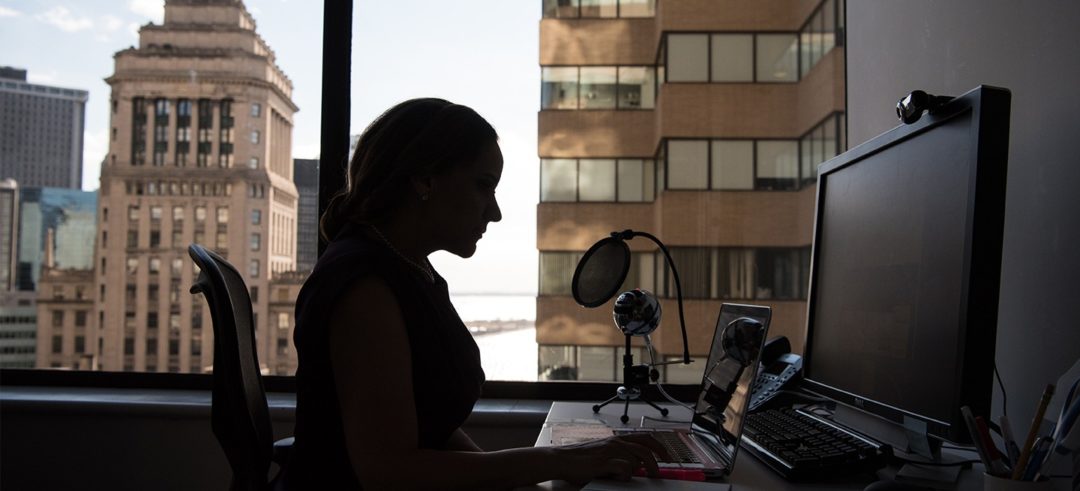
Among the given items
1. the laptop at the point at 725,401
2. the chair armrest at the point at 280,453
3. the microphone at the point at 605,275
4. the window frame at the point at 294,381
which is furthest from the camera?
the window frame at the point at 294,381

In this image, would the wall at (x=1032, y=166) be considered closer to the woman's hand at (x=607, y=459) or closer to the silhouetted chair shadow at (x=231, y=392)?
the woman's hand at (x=607, y=459)

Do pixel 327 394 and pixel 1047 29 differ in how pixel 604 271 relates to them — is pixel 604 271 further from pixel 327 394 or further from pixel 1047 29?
pixel 1047 29

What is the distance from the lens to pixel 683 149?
2.71 m

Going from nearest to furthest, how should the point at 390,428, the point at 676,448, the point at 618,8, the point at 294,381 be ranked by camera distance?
the point at 390,428, the point at 676,448, the point at 294,381, the point at 618,8

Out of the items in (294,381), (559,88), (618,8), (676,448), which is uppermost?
(618,8)

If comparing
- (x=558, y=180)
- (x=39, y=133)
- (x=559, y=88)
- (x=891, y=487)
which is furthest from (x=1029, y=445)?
(x=39, y=133)

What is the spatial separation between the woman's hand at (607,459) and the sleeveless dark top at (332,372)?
20 cm

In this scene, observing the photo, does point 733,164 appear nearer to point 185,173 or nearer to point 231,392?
point 231,392

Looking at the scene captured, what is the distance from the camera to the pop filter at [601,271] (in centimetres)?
169

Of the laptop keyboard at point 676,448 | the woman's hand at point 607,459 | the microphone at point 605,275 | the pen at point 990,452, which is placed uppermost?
the microphone at point 605,275

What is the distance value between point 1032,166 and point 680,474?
819mm

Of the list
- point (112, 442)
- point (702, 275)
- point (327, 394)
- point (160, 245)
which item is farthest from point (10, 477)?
point (702, 275)

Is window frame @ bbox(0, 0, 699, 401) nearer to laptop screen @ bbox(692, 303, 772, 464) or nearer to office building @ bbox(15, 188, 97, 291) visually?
office building @ bbox(15, 188, 97, 291)

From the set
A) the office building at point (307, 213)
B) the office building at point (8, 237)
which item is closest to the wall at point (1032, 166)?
the office building at point (307, 213)
